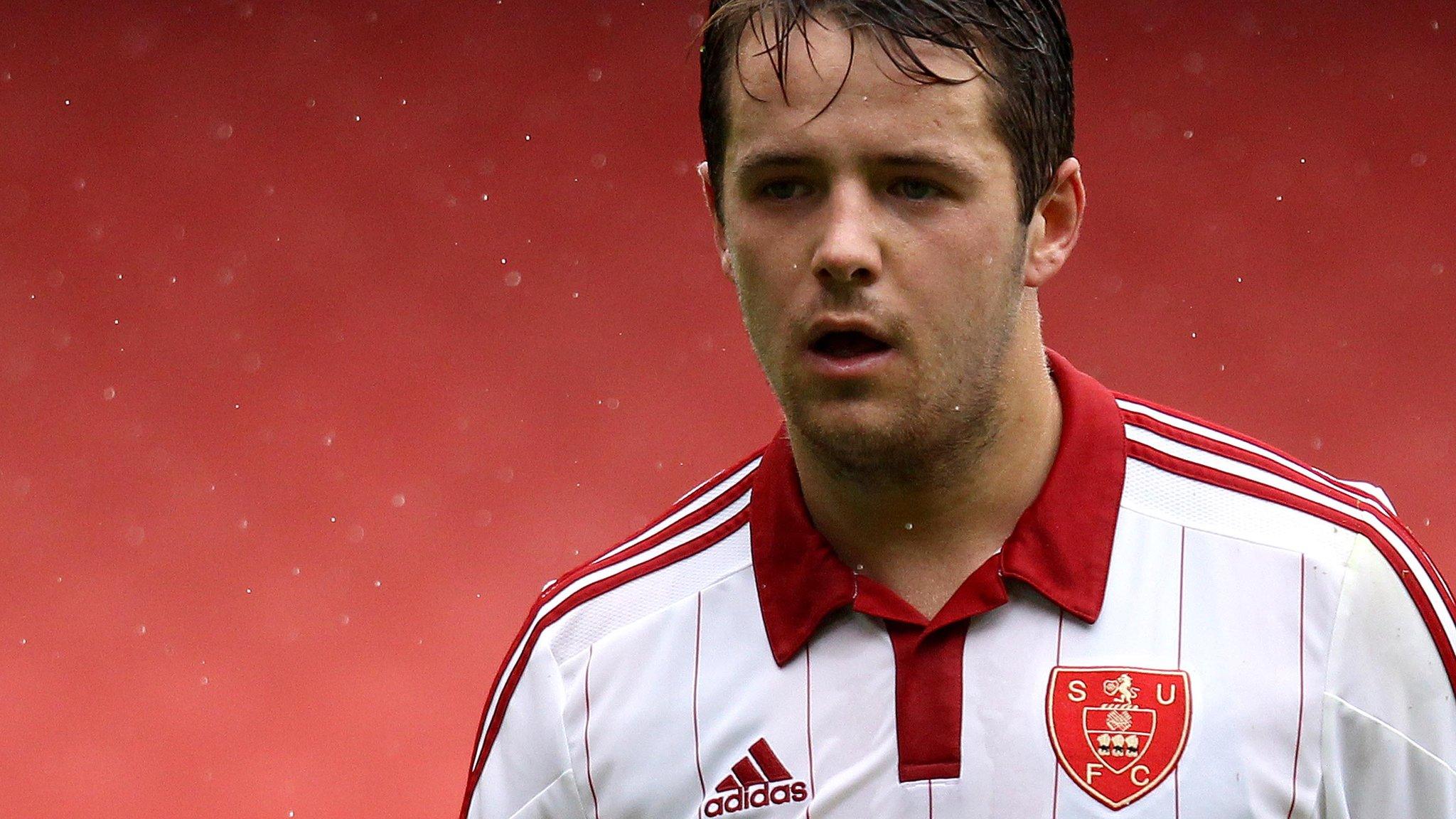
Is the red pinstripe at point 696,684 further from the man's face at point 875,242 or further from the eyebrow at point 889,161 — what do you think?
the eyebrow at point 889,161

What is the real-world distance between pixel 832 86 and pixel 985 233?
15cm

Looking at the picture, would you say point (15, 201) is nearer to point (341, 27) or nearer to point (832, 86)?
point (341, 27)

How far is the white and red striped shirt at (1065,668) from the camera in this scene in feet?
4.34

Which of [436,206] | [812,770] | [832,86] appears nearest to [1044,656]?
[812,770]

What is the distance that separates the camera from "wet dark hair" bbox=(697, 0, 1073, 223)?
1.33 m

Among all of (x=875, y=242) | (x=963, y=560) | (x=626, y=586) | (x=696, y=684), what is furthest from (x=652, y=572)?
(x=875, y=242)

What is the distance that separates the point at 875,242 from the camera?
132 centimetres

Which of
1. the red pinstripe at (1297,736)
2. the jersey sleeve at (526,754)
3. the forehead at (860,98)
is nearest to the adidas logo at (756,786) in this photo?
the jersey sleeve at (526,754)

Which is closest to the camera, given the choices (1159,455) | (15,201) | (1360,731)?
(1360,731)

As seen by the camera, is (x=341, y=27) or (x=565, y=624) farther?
(x=341, y=27)

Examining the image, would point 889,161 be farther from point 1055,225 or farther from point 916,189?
point 1055,225

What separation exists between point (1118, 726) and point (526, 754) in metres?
0.47

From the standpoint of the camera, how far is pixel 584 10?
126 inches

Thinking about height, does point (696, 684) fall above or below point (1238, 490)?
below
